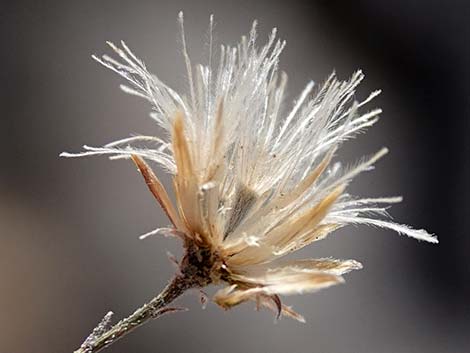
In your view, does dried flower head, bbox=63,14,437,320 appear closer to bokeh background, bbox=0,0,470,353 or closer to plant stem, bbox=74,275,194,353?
plant stem, bbox=74,275,194,353

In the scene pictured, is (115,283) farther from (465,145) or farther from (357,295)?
(465,145)

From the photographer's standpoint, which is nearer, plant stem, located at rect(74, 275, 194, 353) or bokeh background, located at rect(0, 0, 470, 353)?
plant stem, located at rect(74, 275, 194, 353)

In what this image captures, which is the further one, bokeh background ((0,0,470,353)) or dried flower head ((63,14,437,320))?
bokeh background ((0,0,470,353))

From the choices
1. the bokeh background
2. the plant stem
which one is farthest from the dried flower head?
the bokeh background

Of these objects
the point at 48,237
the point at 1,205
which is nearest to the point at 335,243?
the point at 48,237

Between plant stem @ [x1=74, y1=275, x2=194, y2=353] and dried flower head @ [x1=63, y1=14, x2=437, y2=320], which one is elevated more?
dried flower head @ [x1=63, y1=14, x2=437, y2=320]

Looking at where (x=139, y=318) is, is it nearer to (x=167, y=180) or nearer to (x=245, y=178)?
(x=245, y=178)

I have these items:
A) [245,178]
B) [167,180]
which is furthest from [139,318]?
[167,180]
